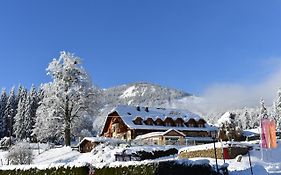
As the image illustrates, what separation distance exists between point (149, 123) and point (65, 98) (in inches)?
601

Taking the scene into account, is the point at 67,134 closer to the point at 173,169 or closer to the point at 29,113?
the point at 29,113

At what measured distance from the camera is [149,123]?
61688 mm

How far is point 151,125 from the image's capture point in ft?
201

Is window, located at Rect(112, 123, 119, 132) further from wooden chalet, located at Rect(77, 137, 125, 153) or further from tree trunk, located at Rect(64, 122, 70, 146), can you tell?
wooden chalet, located at Rect(77, 137, 125, 153)

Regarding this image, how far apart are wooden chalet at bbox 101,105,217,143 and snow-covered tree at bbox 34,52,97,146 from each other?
8.92 m

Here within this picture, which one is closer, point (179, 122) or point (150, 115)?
point (150, 115)

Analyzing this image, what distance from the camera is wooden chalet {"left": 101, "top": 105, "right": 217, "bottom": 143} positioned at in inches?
2364

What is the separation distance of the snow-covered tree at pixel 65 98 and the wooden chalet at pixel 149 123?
8918 mm

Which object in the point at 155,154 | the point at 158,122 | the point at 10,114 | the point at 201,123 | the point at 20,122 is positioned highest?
the point at 10,114

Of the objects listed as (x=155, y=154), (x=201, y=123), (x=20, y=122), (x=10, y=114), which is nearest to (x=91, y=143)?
(x=155, y=154)

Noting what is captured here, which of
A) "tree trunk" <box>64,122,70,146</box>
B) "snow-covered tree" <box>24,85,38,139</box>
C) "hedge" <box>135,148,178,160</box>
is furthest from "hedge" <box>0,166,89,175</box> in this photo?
"snow-covered tree" <box>24,85,38,139</box>

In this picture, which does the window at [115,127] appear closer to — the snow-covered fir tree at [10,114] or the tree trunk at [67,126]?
the tree trunk at [67,126]

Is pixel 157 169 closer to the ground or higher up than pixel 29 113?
closer to the ground

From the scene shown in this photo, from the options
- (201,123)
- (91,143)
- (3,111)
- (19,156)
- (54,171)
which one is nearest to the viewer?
(54,171)
